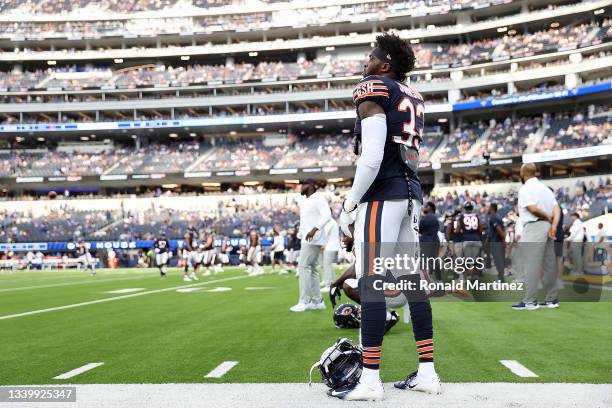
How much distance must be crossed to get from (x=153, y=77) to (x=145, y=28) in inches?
246

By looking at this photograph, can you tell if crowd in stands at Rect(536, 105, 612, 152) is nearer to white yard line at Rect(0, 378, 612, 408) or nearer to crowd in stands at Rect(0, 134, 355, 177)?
crowd in stands at Rect(0, 134, 355, 177)

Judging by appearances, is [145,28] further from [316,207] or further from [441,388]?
[441,388]

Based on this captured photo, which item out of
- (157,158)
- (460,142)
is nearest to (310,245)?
(460,142)

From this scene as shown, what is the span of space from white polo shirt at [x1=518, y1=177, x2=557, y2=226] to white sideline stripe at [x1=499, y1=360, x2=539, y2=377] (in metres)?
4.22

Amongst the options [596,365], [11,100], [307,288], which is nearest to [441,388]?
[596,365]

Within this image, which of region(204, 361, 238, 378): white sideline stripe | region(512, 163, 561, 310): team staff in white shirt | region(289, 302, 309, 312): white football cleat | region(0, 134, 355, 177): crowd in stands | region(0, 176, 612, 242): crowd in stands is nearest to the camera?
region(204, 361, 238, 378): white sideline stripe

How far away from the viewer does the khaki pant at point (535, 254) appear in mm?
8219

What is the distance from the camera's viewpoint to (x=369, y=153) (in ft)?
12.1

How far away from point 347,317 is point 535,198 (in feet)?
11.5

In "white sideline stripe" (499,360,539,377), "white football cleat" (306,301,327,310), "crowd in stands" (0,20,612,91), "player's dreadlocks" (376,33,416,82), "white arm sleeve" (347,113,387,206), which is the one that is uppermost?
"crowd in stands" (0,20,612,91)

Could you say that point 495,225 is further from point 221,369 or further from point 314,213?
point 221,369

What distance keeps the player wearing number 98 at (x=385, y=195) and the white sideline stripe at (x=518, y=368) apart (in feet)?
2.57

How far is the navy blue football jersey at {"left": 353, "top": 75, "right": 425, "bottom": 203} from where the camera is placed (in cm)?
381

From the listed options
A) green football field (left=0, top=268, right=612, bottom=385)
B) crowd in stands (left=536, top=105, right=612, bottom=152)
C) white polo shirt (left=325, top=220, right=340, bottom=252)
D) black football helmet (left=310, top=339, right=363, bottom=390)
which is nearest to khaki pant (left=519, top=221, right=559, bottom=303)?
green football field (left=0, top=268, right=612, bottom=385)
